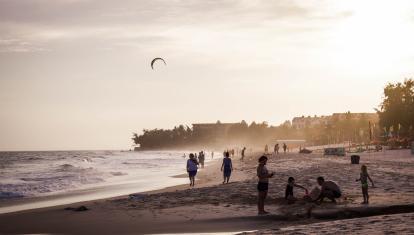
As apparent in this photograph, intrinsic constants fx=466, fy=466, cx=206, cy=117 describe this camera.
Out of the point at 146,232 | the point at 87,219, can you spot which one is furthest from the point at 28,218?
the point at 146,232

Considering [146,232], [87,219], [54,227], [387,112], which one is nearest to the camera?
[146,232]

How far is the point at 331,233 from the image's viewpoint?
9469 millimetres

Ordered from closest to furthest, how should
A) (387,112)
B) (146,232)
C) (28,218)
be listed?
(146,232) < (28,218) < (387,112)

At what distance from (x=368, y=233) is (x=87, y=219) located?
8443 millimetres

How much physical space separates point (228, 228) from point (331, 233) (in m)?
3.09

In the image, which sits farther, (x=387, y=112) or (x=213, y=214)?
(x=387, y=112)

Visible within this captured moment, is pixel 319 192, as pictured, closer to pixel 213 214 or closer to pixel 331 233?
pixel 213 214

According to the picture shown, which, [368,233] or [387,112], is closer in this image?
[368,233]

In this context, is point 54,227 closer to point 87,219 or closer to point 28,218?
point 87,219

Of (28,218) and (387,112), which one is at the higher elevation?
(387,112)

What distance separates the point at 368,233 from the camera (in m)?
9.14

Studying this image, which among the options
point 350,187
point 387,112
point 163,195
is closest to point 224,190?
point 163,195

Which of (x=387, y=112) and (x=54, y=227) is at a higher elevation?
(x=387, y=112)

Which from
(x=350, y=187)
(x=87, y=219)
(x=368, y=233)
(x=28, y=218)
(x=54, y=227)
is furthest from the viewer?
(x=350, y=187)
